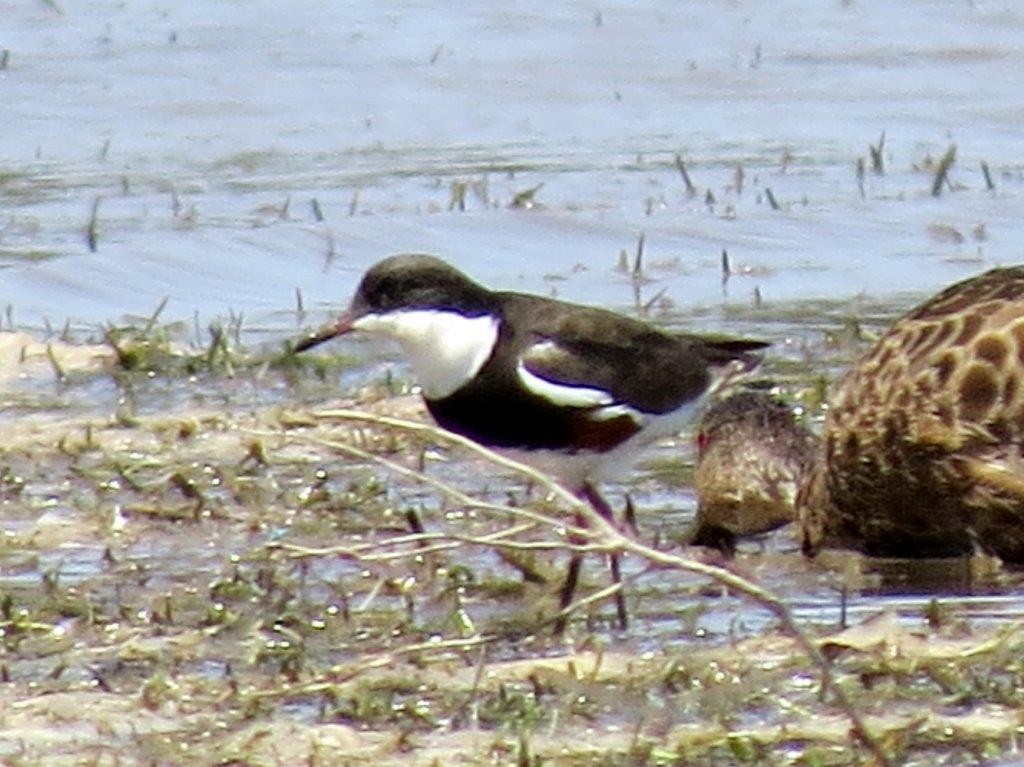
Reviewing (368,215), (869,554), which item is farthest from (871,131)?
(869,554)

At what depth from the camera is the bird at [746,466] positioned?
24.9ft

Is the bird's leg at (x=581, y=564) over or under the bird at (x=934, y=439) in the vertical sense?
under

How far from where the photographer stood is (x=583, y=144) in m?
13.3

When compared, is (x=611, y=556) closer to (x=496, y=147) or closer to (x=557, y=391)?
(x=557, y=391)

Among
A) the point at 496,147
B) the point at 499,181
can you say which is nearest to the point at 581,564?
the point at 499,181

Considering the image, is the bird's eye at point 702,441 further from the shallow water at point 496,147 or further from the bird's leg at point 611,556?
the shallow water at point 496,147

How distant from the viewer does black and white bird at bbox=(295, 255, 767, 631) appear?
7.06 metres

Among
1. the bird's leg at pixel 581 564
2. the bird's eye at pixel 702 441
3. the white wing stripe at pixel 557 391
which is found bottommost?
the bird's leg at pixel 581 564

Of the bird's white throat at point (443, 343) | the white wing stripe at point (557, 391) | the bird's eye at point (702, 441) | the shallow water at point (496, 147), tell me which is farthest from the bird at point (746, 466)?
the shallow water at point (496, 147)

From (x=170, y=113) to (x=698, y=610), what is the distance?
7420 mm

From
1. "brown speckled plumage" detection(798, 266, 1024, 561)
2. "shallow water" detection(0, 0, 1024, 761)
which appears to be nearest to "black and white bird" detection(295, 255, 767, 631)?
"shallow water" detection(0, 0, 1024, 761)

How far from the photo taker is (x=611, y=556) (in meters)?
6.89

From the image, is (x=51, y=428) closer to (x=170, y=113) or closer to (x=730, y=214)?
(x=730, y=214)

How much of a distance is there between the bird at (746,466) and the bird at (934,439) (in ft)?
0.61
